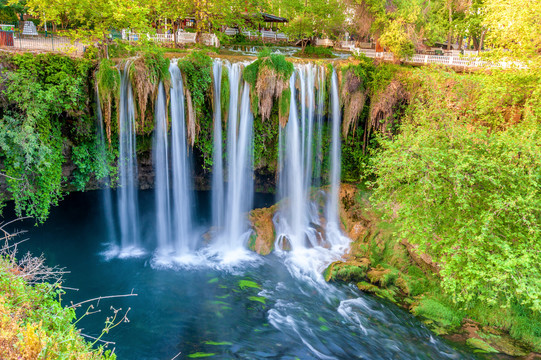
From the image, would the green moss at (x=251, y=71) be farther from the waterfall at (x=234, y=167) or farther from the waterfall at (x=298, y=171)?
the waterfall at (x=298, y=171)

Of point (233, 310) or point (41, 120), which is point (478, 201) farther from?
point (41, 120)

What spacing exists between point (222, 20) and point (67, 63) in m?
11.1

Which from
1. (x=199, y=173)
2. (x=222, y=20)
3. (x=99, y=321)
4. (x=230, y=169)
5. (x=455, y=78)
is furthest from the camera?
(x=222, y=20)

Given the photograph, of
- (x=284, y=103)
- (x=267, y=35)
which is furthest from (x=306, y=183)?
(x=267, y=35)

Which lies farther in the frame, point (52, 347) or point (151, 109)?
point (151, 109)

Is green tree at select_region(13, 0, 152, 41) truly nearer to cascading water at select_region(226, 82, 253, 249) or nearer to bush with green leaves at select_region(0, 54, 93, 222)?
bush with green leaves at select_region(0, 54, 93, 222)

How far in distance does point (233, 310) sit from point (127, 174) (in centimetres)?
798

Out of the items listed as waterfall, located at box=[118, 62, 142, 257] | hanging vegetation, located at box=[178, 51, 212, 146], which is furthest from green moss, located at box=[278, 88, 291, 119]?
waterfall, located at box=[118, 62, 142, 257]

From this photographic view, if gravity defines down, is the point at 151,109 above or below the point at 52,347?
above

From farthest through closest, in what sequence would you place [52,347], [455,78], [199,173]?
1. [199,173]
2. [455,78]
3. [52,347]

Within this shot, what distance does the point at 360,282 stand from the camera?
12.5m

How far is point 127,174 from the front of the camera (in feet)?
51.1

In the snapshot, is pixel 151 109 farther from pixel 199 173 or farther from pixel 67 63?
pixel 199 173

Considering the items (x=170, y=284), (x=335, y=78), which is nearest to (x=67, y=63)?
(x=170, y=284)
